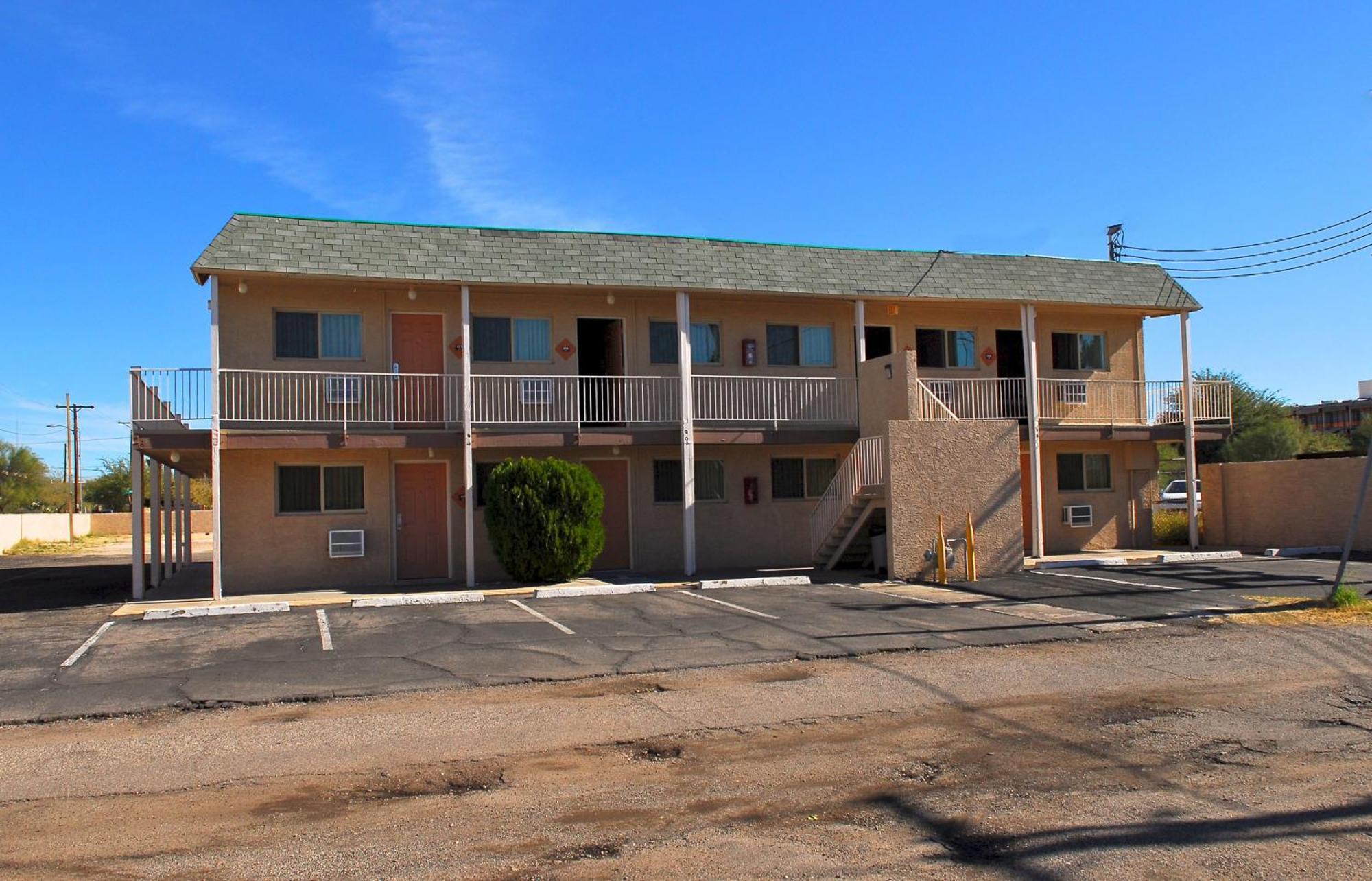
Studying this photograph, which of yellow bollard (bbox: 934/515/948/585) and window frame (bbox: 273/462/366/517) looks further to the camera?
window frame (bbox: 273/462/366/517)

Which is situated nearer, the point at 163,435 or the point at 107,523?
the point at 163,435

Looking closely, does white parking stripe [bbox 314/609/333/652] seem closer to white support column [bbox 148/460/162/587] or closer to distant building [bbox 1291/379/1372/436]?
white support column [bbox 148/460/162/587]

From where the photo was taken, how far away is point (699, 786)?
6535 millimetres

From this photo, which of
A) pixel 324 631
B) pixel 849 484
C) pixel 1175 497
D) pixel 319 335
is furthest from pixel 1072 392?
pixel 1175 497

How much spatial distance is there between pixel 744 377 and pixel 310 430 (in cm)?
761

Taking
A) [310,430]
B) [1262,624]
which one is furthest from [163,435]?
[1262,624]

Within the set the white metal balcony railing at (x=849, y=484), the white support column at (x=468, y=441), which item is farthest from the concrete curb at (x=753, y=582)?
the white support column at (x=468, y=441)

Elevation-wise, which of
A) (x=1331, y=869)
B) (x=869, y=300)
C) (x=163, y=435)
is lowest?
(x=1331, y=869)

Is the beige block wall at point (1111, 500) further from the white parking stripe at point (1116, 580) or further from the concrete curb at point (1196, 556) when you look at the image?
the white parking stripe at point (1116, 580)

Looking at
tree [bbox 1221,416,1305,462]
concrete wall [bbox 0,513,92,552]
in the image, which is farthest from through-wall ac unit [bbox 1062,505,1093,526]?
concrete wall [bbox 0,513,92,552]

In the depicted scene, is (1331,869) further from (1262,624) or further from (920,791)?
(1262,624)

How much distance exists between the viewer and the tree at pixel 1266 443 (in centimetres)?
4266

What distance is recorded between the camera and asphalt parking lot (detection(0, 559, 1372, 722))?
32.8 feet

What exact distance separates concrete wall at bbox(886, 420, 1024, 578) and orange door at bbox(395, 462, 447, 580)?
26.3 ft
